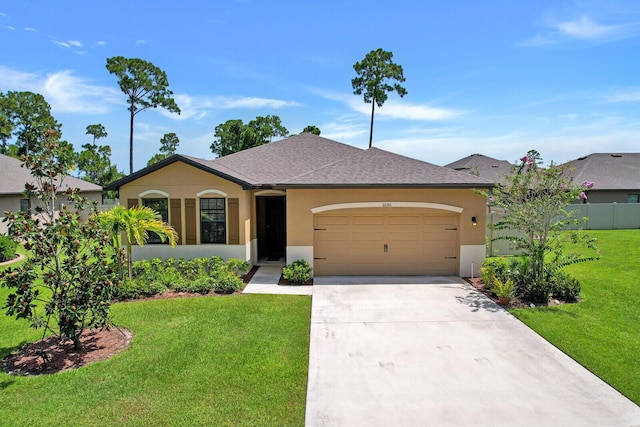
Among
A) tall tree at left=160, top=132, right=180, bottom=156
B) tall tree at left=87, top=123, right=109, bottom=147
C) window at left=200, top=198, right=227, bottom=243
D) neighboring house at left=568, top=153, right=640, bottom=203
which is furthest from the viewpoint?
tall tree at left=160, top=132, right=180, bottom=156

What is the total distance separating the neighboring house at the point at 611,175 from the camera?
24.9m

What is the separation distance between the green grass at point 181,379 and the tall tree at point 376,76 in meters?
29.1

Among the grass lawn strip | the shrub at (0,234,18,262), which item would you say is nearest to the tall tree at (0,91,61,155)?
the shrub at (0,234,18,262)

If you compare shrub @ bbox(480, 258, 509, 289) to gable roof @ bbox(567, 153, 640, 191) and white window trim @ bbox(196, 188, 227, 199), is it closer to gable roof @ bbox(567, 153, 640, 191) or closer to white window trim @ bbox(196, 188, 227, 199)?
white window trim @ bbox(196, 188, 227, 199)

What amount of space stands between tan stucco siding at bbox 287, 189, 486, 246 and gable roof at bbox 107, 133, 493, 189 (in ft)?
1.32

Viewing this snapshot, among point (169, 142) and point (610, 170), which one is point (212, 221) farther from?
point (169, 142)

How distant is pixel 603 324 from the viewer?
7406mm

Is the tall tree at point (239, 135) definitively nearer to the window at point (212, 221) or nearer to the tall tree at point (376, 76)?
the tall tree at point (376, 76)

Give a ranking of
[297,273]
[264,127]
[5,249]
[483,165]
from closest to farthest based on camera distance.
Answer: [297,273] < [5,249] < [483,165] < [264,127]

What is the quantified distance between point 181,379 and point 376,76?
107 ft

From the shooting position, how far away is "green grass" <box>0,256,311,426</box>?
4.47 meters

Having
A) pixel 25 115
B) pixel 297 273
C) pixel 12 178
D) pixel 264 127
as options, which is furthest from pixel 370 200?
pixel 25 115

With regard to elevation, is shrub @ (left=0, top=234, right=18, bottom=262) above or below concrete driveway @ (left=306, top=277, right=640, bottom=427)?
above

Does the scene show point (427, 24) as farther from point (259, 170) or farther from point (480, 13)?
point (259, 170)
